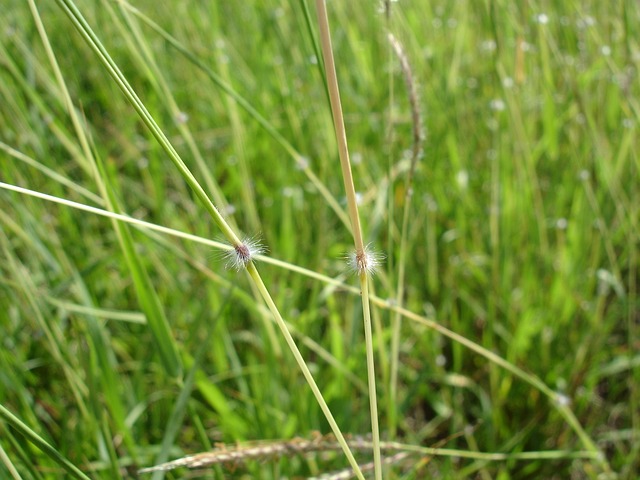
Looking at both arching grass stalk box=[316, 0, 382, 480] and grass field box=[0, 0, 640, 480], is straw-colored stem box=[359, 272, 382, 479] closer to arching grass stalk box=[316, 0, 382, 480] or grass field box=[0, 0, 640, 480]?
arching grass stalk box=[316, 0, 382, 480]

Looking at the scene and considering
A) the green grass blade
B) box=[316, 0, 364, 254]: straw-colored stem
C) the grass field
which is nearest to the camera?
box=[316, 0, 364, 254]: straw-colored stem

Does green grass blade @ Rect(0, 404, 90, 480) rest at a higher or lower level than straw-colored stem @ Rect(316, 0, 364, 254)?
lower

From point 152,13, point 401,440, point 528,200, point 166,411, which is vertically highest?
point 152,13

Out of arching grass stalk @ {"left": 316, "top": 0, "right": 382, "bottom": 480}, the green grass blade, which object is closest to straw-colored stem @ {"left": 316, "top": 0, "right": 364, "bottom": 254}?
arching grass stalk @ {"left": 316, "top": 0, "right": 382, "bottom": 480}

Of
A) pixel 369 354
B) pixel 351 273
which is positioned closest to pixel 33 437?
pixel 369 354

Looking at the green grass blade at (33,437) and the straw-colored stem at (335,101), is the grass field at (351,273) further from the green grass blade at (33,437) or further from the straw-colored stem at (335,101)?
the straw-colored stem at (335,101)

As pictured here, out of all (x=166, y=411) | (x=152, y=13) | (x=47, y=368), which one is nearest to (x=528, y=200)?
(x=166, y=411)

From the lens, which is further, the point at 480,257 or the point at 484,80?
the point at 484,80

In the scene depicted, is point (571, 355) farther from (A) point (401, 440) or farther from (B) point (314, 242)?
(B) point (314, 242)

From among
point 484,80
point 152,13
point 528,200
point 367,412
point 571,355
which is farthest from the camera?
point 152,13
